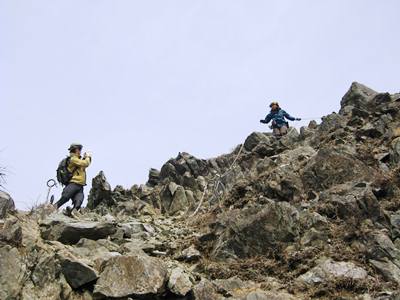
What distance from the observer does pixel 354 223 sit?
1302 centimetres

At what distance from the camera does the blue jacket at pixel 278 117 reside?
24.4 metres

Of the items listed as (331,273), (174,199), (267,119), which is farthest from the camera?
(267,119)

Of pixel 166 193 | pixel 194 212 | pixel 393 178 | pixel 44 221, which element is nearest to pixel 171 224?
pixel 194 212

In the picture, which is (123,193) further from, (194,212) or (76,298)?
(76,298)

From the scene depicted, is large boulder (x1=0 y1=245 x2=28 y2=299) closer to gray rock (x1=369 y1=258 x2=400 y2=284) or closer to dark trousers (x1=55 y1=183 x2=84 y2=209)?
dark trousers (x1=55 y1=183 x2=84 y2=209)

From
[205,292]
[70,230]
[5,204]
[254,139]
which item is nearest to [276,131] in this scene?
[254,139]

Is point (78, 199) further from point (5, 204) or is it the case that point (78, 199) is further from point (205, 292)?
point (205, 292)

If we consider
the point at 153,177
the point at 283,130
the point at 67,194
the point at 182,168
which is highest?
the point at 283,130

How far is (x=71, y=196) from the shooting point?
14.7 m

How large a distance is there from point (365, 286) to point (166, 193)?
1280cm

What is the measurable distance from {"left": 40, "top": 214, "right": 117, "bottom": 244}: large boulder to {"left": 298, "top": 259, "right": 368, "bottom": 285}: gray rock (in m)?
5.18

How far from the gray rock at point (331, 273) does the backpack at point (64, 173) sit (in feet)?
23.4

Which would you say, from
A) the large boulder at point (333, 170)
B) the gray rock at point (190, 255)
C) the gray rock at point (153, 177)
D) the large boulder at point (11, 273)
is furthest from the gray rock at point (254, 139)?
the large boulder at point (11, 273)

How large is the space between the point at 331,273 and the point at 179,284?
334cm
